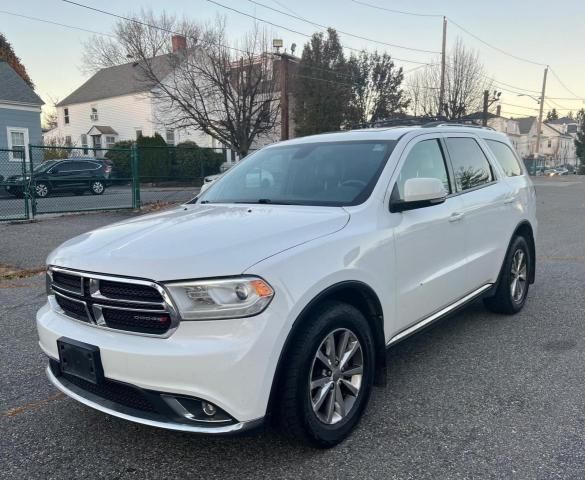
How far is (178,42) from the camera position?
2664 cm

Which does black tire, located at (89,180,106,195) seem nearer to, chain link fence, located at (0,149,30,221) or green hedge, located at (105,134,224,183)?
green hedge, located at (105,134,224,183)

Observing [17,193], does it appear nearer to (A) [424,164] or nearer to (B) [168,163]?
(B) [168,163]

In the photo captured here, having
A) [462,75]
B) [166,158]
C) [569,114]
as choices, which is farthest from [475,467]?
[569,114]

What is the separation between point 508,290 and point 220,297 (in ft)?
11.9

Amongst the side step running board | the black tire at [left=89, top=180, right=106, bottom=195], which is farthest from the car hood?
the black tire at [left=89, top=180, right=106, bottom=195]

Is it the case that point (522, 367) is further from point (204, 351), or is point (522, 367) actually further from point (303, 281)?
point (204, 351)

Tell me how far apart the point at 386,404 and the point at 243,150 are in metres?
24.3

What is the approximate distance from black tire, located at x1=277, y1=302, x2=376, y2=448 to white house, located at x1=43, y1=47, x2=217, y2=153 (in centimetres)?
3191

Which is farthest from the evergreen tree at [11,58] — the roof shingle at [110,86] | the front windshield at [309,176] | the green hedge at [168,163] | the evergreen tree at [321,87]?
the front windshield at [309,176]

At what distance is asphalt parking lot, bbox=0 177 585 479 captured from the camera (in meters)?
2.76

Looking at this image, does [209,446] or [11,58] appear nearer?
[209,446]

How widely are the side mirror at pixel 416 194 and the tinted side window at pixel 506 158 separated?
78.2 inches

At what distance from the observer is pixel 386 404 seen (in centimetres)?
346

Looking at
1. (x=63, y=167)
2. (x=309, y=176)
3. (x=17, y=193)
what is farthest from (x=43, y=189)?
A: (x=309, y=176)
